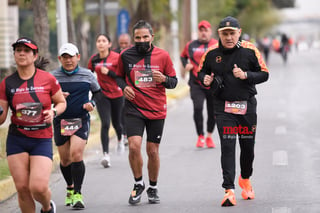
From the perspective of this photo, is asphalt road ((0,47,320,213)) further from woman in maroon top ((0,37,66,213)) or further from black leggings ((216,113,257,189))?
woman in maroon top ((0,37,66,213))

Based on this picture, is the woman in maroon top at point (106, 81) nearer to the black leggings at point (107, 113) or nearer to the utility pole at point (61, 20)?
the black leggings at point (107, 113)

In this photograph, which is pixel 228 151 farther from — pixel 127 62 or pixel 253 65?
pixel 127 62

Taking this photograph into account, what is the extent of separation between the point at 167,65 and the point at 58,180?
2923 millimetres

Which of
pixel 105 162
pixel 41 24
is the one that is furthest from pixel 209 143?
pixel 41 24

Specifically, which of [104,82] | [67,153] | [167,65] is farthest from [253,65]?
[104,82]

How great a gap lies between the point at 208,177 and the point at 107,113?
7.85 feet

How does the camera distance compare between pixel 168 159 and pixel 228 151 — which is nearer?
pixel 228 151

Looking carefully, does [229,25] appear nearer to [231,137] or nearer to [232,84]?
[232,84]

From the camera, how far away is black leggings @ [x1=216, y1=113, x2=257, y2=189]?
27.1ft

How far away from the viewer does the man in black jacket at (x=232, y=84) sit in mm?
8188

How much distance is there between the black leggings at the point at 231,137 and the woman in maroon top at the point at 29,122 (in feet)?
6.68

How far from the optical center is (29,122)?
6.99 m

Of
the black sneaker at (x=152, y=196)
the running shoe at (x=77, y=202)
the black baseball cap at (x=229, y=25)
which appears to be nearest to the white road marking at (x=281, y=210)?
the black sneaker at (x=152, y=196)

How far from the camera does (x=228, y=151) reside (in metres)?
8.34
